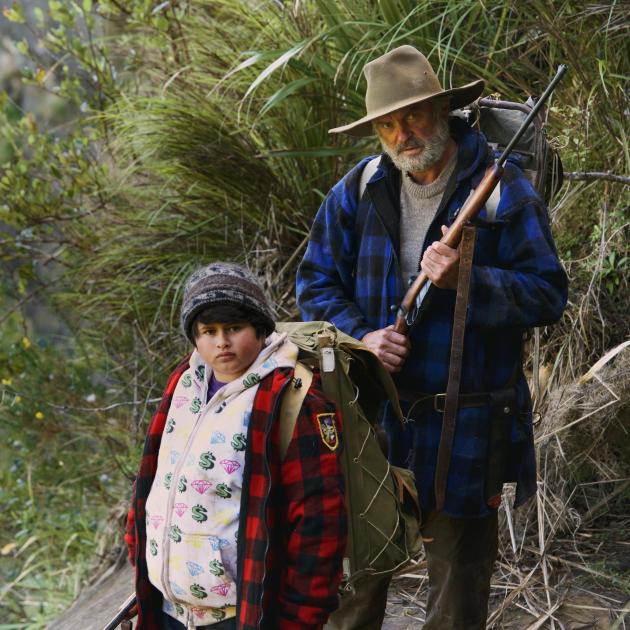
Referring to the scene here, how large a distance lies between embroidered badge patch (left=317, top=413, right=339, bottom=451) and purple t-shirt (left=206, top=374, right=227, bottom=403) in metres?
0.27

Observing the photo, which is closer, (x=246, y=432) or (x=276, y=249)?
(x=246, y=432)

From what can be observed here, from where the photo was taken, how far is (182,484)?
2223mm

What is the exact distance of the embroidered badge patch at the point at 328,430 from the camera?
2211 mm

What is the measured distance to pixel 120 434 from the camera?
579 centimetres

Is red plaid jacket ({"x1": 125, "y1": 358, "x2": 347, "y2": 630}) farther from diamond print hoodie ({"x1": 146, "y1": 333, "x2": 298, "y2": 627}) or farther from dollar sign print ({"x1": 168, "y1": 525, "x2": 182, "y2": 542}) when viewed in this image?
dollar sign print ({"x1": 168, "y1": 525, "x2": 182, "y2": 542})

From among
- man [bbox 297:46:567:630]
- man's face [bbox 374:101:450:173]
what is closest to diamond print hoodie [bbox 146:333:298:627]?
man [bbox 297:46:567:630]

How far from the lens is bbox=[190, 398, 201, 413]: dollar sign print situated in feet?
7.61

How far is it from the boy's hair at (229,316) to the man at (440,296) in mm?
583

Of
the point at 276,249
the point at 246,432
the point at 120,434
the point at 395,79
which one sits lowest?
the point at 120,434

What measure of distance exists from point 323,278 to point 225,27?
2.80 m

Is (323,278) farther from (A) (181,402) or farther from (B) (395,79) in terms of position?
(A) (181,402)

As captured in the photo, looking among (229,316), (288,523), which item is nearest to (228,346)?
(229,316)

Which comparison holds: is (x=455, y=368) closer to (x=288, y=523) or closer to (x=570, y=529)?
(x=288, y=523)

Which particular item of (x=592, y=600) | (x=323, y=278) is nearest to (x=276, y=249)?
(x=323, y=278)
